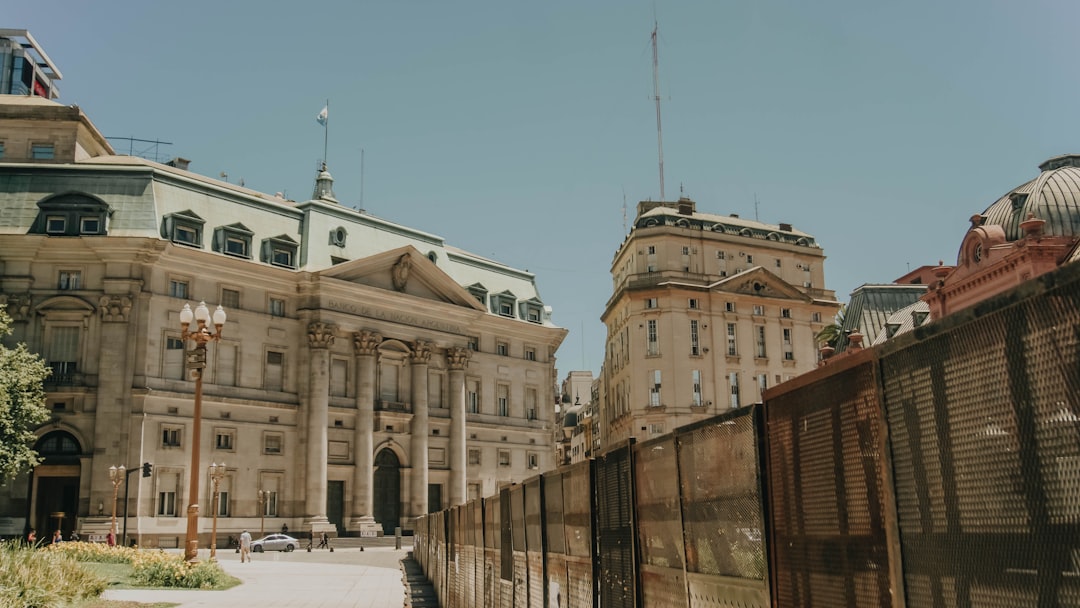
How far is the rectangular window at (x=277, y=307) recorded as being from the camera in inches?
2756

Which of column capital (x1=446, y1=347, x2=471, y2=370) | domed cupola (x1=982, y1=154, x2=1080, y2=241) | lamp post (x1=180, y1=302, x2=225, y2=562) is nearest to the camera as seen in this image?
lamp post (x1=180, y1=302, x2=225, y2=562)

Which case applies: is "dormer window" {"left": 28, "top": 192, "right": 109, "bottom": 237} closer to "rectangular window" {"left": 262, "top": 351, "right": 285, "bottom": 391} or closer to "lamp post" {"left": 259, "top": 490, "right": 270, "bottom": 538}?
"rectangular window" {"left": 262, "top": 351, "right": 285, "bottom": 391}

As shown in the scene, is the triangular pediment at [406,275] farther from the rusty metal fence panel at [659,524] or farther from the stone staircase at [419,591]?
the rusty metal fence panel at [659,524]

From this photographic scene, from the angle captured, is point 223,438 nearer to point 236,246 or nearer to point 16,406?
point 236,246

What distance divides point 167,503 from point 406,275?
24539 millimetres

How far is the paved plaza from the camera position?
87.9 ft

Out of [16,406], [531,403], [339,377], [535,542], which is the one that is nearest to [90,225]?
[16,406]

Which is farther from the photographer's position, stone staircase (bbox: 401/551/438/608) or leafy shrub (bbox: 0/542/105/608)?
stone staircase (bbox: 401/551/438/608)

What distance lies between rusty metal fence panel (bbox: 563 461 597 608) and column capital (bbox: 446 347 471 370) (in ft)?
229

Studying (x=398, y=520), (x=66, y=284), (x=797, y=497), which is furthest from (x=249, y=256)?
(x=797, y=497)

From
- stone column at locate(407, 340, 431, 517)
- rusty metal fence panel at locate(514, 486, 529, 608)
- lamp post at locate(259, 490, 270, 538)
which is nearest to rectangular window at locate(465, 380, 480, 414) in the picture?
stone column at locate(407, 340, 431, 517)

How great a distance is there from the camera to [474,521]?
60.9ft

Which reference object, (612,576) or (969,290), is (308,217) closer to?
(969,290)

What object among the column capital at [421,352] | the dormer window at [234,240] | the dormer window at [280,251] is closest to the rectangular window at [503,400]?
the column capital at [421,352]
